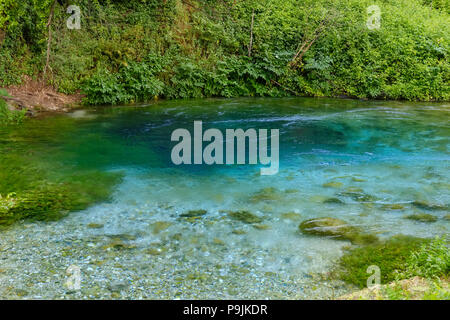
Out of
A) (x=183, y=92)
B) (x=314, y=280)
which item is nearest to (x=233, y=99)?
(x=183, y=92)

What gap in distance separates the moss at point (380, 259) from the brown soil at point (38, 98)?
34.1 ft

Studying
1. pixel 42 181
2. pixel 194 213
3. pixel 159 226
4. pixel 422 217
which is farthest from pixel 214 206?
Answer: pixel 42 181

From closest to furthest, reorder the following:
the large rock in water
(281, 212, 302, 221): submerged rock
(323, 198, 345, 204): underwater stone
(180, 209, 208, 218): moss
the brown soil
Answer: the large rock in water < (281, 212, 302, 221): submerged rock < (180, 209, 208, 218): moss < (323, 198, 345, 204): underwater stone < the brown soil

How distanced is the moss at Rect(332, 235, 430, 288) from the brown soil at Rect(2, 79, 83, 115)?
10407mm

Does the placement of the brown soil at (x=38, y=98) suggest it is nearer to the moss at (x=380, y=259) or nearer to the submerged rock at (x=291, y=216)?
the submerged rock at (x=291, y=216)

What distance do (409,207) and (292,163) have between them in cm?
282

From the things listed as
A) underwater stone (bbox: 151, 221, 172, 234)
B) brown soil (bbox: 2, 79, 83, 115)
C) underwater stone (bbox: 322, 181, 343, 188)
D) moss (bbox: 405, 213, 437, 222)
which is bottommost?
underwater stone (bbox: 151, 221, 172, 234)

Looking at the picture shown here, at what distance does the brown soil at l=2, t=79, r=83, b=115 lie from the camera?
12.4 meters

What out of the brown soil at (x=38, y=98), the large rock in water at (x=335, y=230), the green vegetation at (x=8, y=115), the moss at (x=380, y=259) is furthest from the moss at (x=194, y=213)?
the brown soil at (x=38, y=98)

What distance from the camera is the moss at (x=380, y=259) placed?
448 centimetres

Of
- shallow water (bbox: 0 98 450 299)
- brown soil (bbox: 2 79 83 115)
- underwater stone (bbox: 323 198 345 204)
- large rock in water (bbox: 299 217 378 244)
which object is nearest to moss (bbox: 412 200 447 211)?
shallow water (bbox: 0 98 450 299)

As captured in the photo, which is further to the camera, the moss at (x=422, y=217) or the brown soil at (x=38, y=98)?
the brown soil at (x=38, y=98)

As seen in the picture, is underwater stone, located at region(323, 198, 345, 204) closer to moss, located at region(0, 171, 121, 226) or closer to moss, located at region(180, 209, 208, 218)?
moss, located at region(180, 209, 208, 218)
